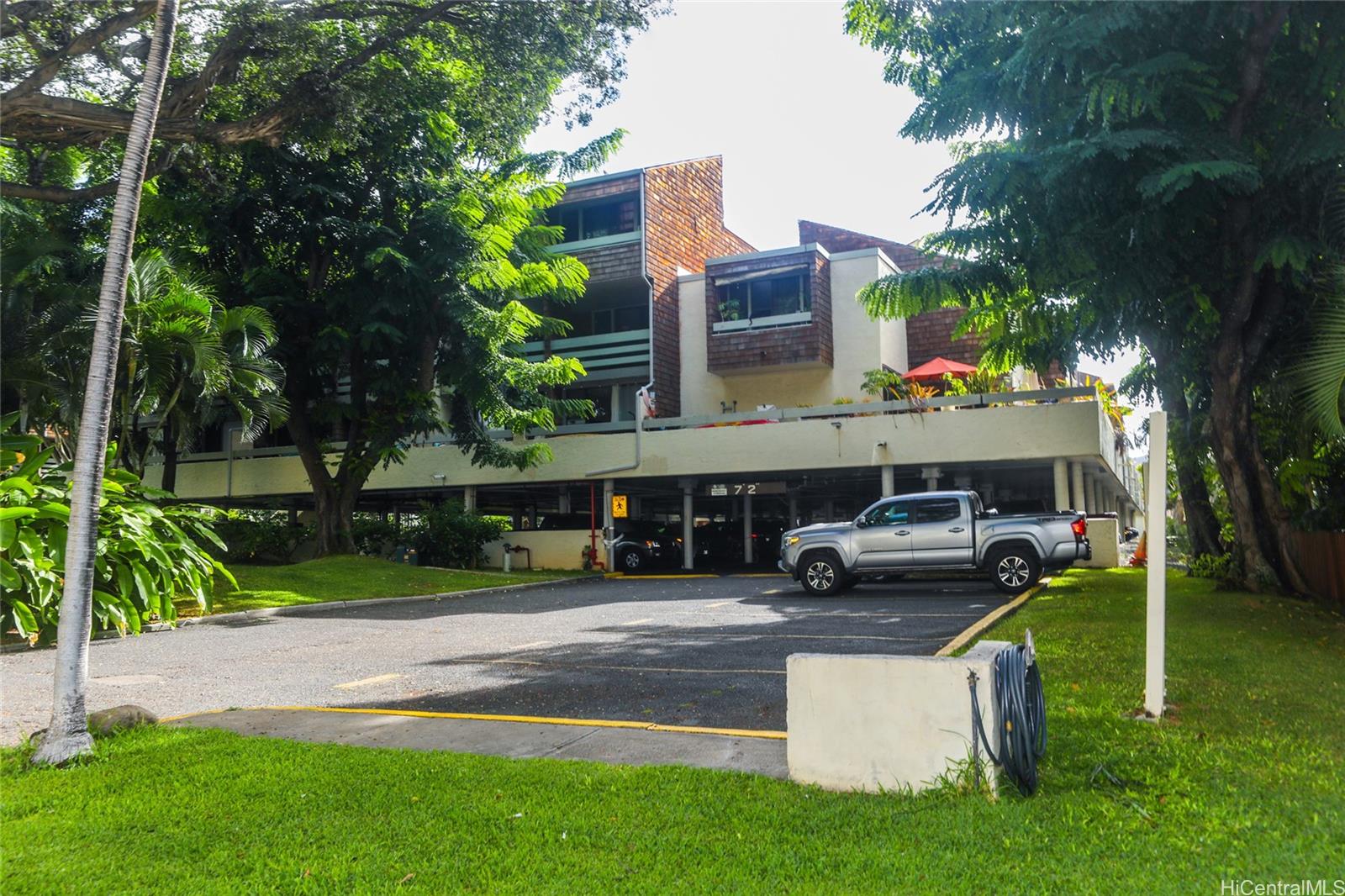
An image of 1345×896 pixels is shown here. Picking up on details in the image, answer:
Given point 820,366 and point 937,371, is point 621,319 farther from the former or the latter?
point 937,371

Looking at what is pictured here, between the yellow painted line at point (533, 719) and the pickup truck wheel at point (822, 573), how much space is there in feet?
33.9

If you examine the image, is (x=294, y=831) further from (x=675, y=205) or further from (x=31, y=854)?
(x=675, y=205)

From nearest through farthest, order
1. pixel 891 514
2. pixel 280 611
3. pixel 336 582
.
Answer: pixel 280 611 < pixel 891 514 < pixel 336 582

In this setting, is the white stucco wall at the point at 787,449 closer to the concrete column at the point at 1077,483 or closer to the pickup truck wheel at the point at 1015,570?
the concrete column at the point at 1077,483

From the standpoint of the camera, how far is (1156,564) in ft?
18.9

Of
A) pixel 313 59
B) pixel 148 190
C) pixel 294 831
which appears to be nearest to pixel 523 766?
pixel 294 831

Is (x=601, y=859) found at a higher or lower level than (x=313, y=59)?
lower

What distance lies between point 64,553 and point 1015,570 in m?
13.3

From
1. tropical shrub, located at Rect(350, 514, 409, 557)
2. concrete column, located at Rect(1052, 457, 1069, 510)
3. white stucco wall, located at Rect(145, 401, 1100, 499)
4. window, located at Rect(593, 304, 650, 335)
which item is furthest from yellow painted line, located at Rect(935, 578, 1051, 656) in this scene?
window, located at Rect(593, 304, 650, 335)

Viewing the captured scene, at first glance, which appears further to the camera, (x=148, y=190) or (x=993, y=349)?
(x=148, y=190)

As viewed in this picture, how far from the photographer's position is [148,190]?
20641 millimetres

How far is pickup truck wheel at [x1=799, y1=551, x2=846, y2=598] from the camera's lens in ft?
55.0

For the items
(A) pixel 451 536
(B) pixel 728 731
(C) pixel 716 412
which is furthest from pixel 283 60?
(C) pixel 716 412

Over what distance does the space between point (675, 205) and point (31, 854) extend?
91.6ft
